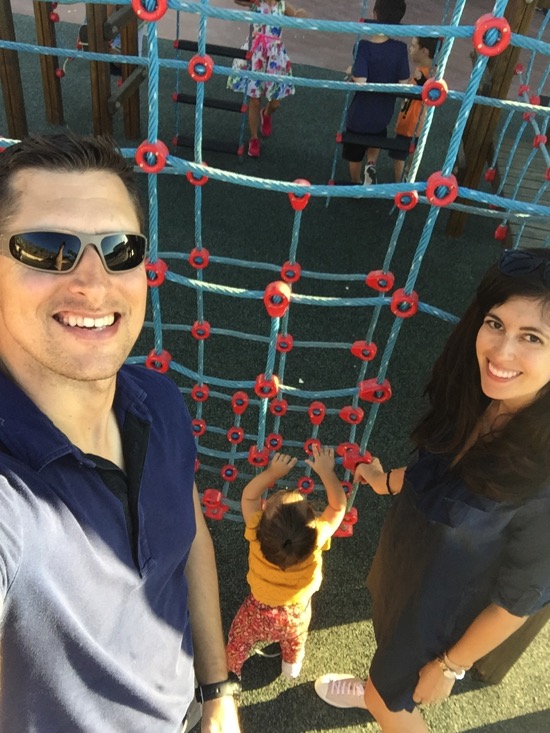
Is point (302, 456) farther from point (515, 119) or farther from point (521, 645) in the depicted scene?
point (515, 119)

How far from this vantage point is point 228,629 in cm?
173

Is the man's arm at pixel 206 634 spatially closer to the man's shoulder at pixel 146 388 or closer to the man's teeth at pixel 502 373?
the man's shoulder at pixel 146 388

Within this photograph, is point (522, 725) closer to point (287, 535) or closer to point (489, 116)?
point (287, 535)

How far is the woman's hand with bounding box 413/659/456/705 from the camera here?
130 centimetres

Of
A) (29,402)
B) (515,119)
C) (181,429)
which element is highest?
(29,402)

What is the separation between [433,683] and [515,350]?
752mm

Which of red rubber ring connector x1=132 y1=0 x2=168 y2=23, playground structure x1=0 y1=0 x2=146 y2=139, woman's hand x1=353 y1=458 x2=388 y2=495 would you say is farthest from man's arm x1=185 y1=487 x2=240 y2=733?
playground structure x1=0 y1=0 x2=146 y2=139

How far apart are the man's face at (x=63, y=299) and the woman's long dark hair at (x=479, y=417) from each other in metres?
0.61

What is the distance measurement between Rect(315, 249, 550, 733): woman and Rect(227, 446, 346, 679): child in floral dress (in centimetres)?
17

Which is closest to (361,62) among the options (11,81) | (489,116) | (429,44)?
(489,116)

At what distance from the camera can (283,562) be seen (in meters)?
1.46

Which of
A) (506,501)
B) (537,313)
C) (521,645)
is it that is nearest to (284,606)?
(521,645)

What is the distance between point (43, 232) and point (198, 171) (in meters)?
0.46

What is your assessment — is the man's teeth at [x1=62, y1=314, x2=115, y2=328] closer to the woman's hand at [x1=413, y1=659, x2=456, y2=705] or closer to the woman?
the woman
